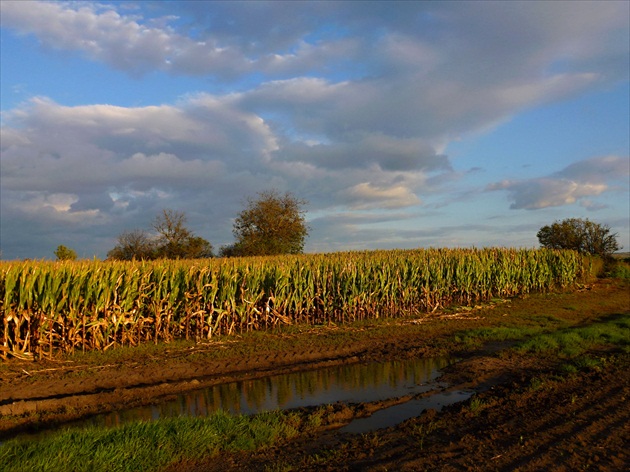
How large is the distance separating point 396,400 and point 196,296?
806 centimetres

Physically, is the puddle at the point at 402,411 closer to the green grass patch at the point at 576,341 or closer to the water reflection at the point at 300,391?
the water reflection at the point at 300,391

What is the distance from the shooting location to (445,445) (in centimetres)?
619

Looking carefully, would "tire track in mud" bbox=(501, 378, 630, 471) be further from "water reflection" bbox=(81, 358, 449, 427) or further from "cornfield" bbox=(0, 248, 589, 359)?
"cornfield" bbox=(0, 248, 589, 359)

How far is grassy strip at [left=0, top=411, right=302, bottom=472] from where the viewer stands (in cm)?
564

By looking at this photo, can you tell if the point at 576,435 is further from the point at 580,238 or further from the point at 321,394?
the point at 580,238

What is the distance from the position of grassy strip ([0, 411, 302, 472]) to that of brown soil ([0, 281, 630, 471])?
0.89 feet

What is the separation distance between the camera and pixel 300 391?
9.75m

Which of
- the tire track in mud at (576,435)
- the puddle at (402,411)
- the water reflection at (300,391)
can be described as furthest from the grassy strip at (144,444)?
the tire track in mud at (576,435)

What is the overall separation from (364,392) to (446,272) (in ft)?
41.7

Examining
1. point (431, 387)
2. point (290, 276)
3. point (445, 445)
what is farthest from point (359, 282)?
point (445, 445)

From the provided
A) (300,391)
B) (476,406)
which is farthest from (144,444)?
(476,406)

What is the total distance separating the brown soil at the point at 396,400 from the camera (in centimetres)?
580

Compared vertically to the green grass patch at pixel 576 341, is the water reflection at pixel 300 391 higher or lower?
lower

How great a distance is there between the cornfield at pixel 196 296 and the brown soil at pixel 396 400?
3.94 feet
